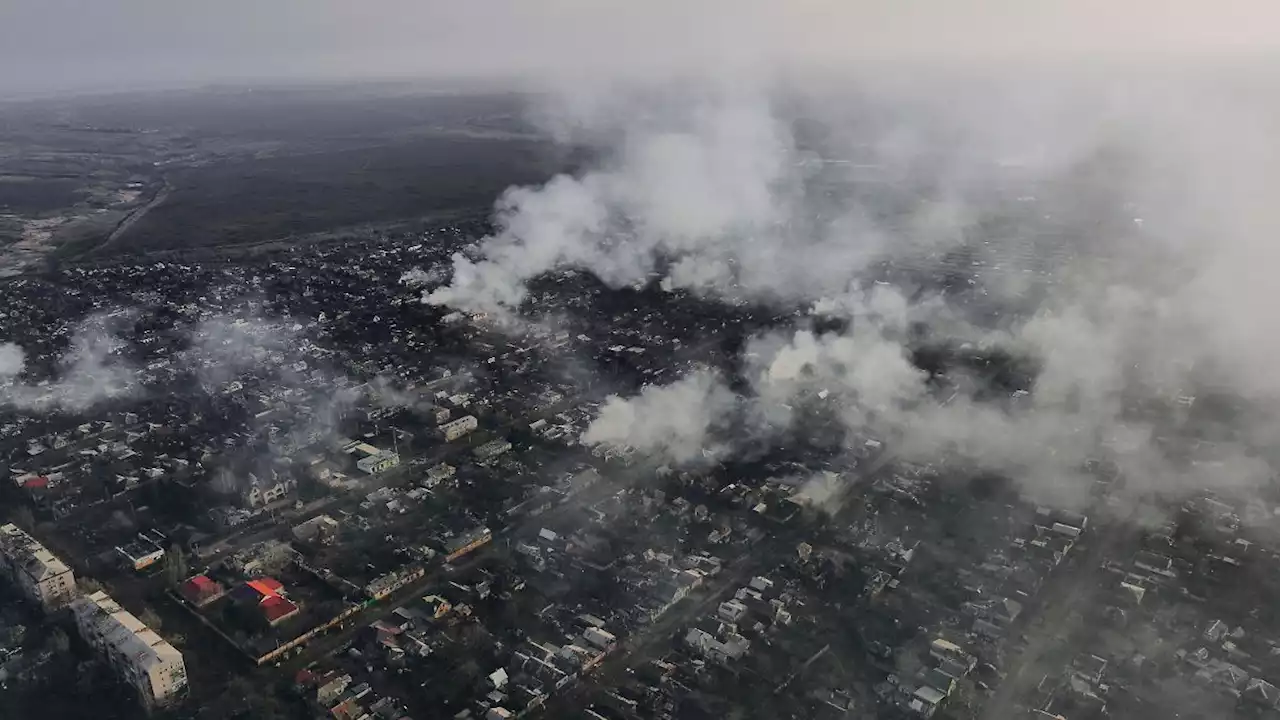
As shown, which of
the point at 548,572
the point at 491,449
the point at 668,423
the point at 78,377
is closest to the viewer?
the point at 548,572

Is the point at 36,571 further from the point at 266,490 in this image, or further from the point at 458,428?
the point at 458,428

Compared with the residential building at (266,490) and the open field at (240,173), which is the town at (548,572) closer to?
A: the residential building at (266,490)

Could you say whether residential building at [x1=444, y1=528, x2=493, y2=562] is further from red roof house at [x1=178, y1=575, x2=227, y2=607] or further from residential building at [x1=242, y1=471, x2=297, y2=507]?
residential building at [x1=242, y1=471, x2=297, y2=507]

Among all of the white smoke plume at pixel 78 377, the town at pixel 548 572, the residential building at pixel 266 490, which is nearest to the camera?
the town at pixel 548 572

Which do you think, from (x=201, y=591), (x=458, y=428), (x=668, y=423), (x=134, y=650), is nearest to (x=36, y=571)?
(x=201, y=591)

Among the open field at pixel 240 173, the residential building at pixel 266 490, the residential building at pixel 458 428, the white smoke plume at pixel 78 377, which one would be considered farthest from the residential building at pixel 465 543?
the open field at pixel 240 173

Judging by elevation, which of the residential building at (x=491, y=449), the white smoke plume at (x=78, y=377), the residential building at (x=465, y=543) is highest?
the residential building at (x=491, y=449)

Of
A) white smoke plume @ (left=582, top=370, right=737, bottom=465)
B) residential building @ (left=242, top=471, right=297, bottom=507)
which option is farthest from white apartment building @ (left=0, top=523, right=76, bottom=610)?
white smoke plume @ (left=582, top=370, right=737, bottom=465)

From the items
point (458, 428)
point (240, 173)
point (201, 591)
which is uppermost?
point (240, 173)
